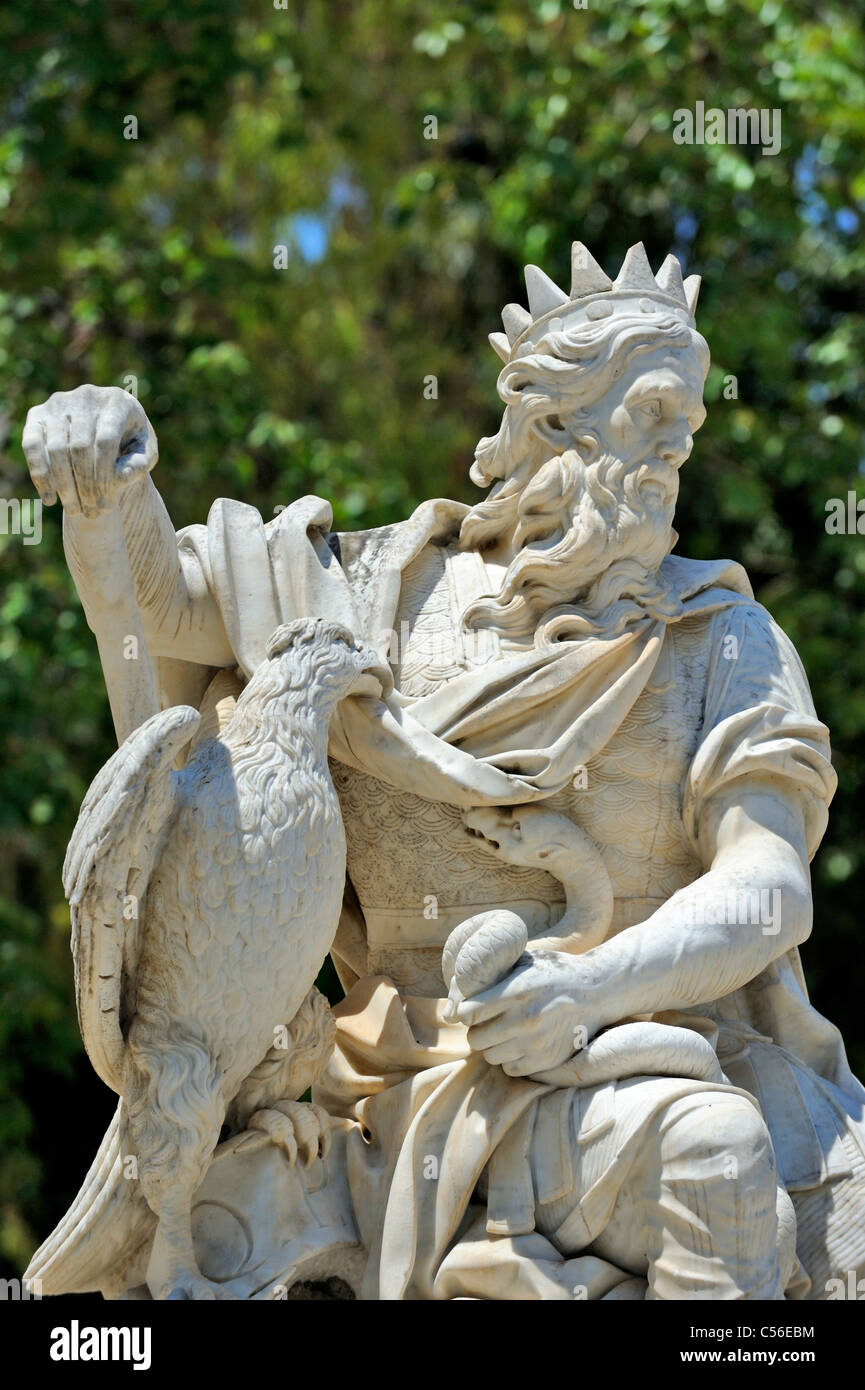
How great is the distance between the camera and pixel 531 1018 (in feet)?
12.7

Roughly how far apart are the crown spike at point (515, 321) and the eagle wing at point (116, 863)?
3.85 feet

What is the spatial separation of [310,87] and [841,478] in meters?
3.01

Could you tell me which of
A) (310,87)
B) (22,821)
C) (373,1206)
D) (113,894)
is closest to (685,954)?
(373,1206)

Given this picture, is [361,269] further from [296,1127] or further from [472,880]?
[296,1127]

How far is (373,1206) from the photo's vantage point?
4062mm

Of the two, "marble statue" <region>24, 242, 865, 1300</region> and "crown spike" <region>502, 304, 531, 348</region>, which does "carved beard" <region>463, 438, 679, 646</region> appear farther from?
"crown spike" <region>502, 304, 531, 348</region>

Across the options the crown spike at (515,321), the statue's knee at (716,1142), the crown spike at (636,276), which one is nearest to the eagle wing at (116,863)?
the statue's knee at (716,1142)

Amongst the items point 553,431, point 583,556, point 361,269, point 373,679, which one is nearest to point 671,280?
point 553,431

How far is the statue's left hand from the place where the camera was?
3.87 metres

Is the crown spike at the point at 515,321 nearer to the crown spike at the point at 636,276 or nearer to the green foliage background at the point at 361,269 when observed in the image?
the crown spike at the point at 636,276

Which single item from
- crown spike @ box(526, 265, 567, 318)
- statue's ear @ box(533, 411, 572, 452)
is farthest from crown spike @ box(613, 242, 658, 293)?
statue's ear @ box(533, 411, 572, 452)

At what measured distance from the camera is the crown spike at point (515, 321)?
4.50m

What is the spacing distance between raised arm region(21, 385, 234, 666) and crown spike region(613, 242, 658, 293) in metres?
1.01

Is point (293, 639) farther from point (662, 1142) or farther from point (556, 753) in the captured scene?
point (662, 1142)
